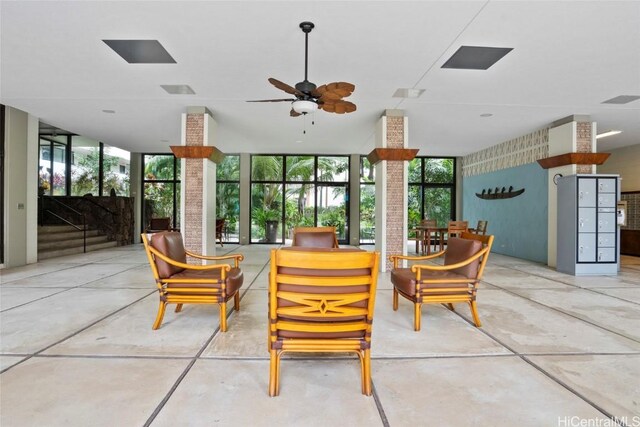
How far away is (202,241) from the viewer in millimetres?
6367

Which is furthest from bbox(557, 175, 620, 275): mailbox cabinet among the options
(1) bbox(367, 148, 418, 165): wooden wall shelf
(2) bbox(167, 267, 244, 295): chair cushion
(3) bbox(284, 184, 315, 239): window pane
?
(3) bbox(284, 184, 315, 239): window pane

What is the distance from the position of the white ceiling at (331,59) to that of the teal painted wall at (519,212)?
4.58 feet

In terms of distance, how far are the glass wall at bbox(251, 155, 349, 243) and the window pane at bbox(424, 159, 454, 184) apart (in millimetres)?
2945

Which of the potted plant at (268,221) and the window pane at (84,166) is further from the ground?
the window pane at (84,166)

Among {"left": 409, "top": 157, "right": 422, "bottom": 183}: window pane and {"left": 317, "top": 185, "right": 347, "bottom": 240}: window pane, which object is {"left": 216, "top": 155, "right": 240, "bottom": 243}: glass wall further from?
{"left": 409, "top": 157, "right": 422, "bottom": 183}: window pane

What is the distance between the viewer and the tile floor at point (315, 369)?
1.74m

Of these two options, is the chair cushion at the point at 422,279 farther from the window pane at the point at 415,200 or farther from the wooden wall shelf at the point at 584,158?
the window pane at the point at 415,200

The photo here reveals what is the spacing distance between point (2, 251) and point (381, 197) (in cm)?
738

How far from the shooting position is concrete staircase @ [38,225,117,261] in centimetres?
769

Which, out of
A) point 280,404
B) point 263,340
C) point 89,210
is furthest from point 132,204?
point 280,404

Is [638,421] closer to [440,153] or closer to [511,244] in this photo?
[511,244]

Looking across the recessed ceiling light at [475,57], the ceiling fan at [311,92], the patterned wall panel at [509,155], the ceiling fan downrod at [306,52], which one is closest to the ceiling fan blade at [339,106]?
the ceiling fan at [311,92]

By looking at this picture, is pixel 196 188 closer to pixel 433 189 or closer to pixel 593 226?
pixel 593 226

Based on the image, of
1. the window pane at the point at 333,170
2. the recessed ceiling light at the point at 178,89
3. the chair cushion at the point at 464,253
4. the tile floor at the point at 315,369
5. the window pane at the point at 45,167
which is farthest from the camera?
the window pane at the point at 333,170
